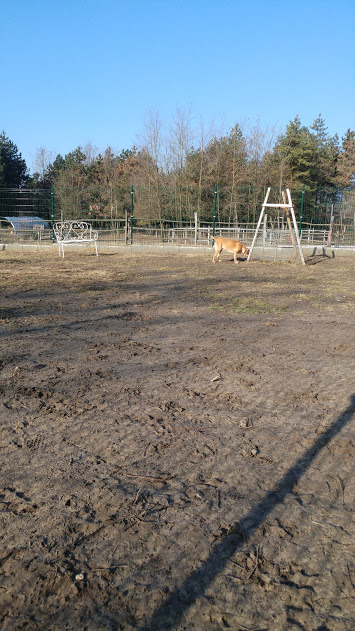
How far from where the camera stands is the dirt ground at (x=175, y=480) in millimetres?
1557

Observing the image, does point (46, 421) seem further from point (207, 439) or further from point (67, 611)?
point (67, 611)

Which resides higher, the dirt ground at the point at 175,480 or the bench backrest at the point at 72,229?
the bench backrest at the point at 72,229

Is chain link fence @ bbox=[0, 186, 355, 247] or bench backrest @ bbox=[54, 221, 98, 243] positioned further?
chain link fence @ bbox=[0, 186, 355, 247]

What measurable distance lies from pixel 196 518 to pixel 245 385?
5.75 ft

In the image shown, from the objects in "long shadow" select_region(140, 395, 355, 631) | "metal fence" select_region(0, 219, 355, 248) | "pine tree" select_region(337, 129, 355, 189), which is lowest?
"long shadow" select_region(140, 395, 355, 631)

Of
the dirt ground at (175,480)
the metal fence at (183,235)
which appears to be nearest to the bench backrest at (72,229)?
the metal fence at (183,235)

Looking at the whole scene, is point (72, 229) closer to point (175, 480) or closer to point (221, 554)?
point (175, 480)

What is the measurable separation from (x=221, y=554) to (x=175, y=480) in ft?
1.76

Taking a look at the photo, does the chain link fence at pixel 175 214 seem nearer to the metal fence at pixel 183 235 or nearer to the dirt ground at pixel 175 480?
the metal fence at pixel 183 235

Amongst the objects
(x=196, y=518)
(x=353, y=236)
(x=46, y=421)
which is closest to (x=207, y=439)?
(x=196, y=518)

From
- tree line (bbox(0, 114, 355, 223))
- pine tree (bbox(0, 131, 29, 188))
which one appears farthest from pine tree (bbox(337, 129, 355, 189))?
pine tree (bbox(0, 131, 29, 188))

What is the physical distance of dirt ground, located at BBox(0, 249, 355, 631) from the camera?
1557 millimetres

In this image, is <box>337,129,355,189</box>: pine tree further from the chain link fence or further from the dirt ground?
the dirt ground

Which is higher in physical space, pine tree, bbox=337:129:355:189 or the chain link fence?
pine tree, bbox=337:129:355:189
